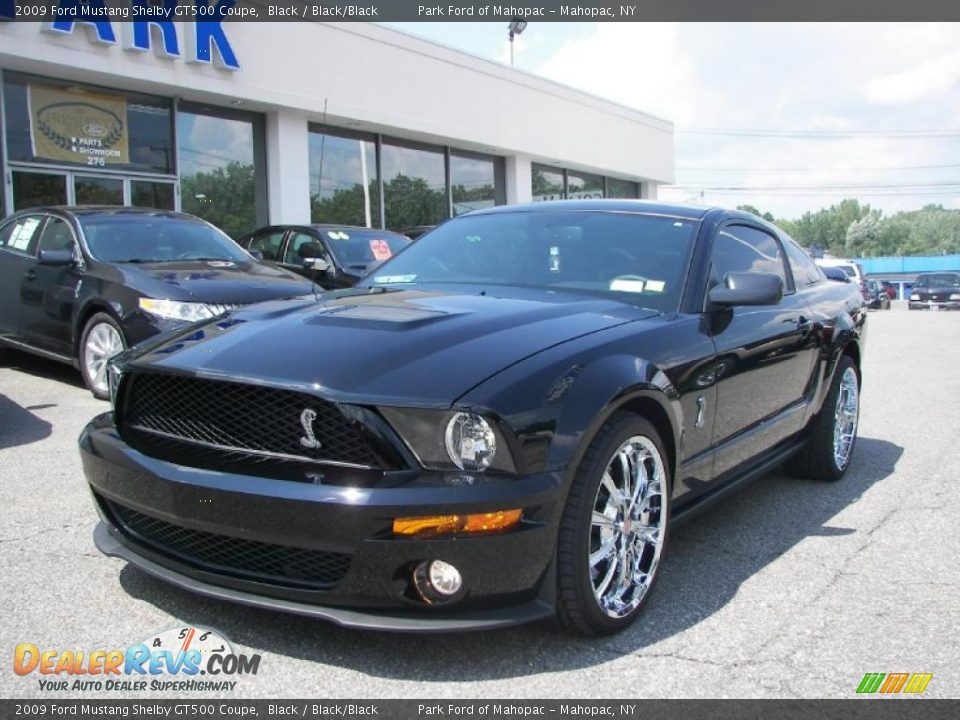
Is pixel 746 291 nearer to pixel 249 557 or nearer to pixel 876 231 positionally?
pixel 249 557

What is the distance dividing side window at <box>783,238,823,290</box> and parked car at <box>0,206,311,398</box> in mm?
3882

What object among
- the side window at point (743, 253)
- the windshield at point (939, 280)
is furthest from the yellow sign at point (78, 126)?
the windshield at point (939, 280)

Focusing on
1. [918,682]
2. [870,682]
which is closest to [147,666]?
[870,682]

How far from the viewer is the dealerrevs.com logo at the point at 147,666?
8.12ft

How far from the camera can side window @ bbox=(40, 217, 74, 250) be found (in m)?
7.32

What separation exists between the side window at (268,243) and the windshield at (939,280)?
29.8 m

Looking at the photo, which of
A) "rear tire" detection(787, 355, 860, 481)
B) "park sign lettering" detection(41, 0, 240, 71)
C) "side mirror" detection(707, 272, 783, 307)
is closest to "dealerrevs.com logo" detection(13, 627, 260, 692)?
"side mirror" detection(707, 272, 783, 307)

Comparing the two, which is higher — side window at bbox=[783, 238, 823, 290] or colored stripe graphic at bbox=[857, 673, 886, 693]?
side window at bbox=[783, 238, 823, 290]

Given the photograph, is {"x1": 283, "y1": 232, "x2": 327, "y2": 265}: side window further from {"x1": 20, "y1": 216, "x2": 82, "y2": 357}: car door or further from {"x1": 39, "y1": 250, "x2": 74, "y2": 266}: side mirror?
{"x1": 39, "y1": 250, "x2": 74, "y2": 266}: side mirror

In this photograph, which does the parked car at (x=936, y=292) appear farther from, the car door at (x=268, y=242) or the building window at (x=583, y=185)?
the car door at (x=268, y=242)

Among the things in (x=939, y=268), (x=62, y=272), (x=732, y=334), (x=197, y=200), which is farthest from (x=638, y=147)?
(x=939, y=268)

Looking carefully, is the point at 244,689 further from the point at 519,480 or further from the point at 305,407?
the point at 519,480

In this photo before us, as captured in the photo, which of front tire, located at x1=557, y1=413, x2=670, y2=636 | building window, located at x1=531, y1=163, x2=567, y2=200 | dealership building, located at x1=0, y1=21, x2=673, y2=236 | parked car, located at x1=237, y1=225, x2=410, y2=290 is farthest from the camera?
building window, located at x1=531, y1=163, x2=567, y2=200

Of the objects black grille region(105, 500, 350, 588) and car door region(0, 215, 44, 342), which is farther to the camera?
car door region(0, 215, 44, 342)
